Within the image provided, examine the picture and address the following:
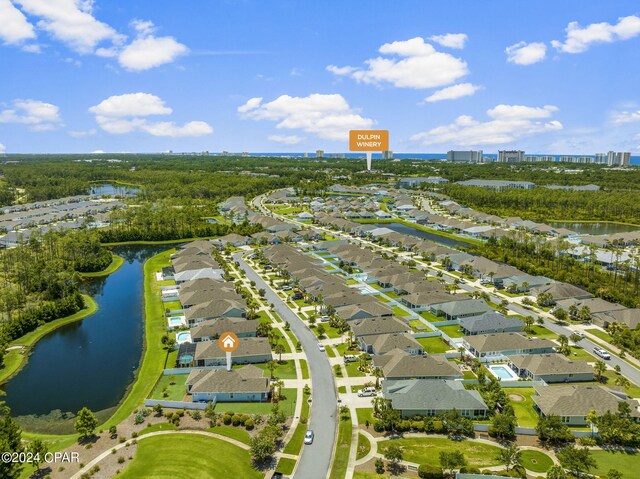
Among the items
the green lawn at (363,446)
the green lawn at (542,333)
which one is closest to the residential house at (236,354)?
the green lawn at (363,446)

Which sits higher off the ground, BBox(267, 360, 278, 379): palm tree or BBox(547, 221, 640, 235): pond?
BBox(547, 221, 640, 235): pond

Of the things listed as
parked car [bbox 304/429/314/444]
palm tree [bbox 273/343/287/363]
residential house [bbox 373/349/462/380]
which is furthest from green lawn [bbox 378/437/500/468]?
palm tree [bbox 273/343/287/363]

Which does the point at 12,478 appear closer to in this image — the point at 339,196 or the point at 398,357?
the point at 398,357

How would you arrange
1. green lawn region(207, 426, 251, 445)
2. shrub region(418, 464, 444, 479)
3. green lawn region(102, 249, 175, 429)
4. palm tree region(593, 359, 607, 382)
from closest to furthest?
shrub region(418, 464, 444, 479), green lawn region(207, 426, 251, 445), green lawn region(102, 249, 175, 429), palm tree region(593, 359, 607, 382)

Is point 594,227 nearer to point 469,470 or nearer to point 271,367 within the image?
point 271,367

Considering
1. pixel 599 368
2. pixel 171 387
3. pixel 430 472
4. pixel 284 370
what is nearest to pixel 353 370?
pixel 284 370

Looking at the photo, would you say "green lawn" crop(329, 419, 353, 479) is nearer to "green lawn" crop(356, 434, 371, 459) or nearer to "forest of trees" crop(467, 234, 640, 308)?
"green lawn" crop(356, 434, 371, 459)

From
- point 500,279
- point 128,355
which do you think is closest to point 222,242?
point 128,355
